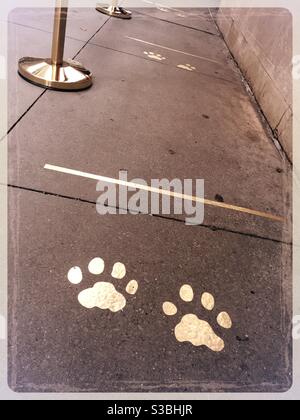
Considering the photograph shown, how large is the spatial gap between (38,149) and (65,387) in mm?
1479

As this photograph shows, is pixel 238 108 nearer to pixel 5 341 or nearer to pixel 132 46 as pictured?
pixel 132 46

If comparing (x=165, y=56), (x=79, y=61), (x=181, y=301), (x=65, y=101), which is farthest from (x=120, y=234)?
(x=165, y=56)

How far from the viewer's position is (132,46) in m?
4.59

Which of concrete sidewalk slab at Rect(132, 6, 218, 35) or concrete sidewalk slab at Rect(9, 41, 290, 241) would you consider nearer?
concrete sidewalk slab at Rect(9, 41, 290, 241)

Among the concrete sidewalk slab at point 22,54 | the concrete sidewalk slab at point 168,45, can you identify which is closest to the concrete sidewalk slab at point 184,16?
the concrete sidewalk slab at point 168,45

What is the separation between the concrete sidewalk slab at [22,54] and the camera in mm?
2541

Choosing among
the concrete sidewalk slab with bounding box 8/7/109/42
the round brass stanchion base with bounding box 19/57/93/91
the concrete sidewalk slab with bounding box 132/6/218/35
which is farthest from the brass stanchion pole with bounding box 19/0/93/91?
the concrete sidewalk slab with bounding box 132/6/218/35

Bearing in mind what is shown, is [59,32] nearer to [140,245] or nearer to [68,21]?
[140,245]

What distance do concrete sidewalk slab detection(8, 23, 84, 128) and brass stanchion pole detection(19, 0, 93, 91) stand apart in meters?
0.08

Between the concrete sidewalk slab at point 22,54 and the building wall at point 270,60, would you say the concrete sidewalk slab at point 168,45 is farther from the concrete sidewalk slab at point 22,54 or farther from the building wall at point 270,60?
the concrete sidewalk slab at point 22,54

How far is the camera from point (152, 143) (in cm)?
262

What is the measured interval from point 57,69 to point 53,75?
0.09 metres

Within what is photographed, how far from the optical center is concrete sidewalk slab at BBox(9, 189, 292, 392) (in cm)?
125

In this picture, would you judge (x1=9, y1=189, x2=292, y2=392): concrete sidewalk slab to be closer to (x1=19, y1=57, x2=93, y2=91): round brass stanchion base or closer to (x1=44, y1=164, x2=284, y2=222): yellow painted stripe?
(x1=44, y1=164, x2=284, y2=222): yellow painted stripe
